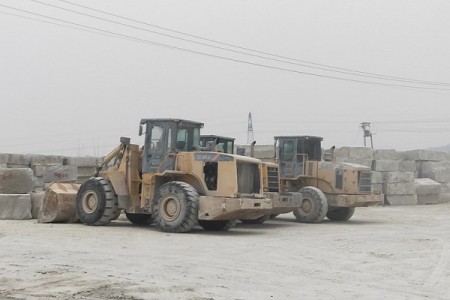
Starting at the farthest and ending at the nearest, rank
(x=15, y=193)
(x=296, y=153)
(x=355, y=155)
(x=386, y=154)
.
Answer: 1. (x=386, y=154)
2. (x=355, y=155)
3. (x=296, y=153)
4. (x=15, y=193)

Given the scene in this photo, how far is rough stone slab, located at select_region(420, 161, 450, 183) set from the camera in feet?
102

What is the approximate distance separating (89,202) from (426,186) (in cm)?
2013

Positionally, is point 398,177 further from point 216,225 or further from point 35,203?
point 35,203

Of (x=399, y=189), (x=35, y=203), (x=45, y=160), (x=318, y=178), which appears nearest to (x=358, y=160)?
(x=399, y=189)

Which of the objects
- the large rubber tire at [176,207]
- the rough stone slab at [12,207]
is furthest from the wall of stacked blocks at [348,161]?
the large rubber tire at [176,207]

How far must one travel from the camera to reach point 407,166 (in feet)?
97.0

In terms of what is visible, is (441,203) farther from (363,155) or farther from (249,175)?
(249,175)

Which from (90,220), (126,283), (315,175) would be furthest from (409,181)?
(126,283)

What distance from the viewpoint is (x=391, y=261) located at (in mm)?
9594

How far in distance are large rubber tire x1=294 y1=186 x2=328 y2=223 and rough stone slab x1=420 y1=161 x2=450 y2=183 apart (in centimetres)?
1598

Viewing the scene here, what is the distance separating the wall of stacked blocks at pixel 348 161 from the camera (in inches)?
662

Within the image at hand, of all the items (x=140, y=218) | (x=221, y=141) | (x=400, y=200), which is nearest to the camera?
(x=140, y=218)

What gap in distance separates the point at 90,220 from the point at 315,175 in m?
7.36

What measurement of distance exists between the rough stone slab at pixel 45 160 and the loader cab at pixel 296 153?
28.2 ft
